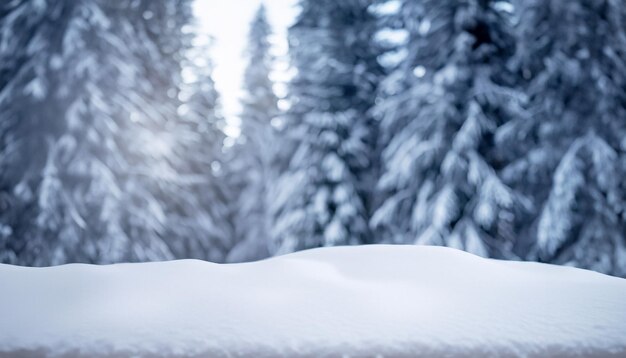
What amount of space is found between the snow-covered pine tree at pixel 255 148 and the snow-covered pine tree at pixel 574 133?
334 inches

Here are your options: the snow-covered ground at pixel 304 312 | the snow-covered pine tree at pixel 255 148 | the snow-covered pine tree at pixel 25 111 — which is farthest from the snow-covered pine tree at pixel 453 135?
the snow-covered ground at pixel 304 312

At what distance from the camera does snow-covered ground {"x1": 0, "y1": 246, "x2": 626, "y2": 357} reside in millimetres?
1105

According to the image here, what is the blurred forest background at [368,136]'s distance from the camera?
9.91m

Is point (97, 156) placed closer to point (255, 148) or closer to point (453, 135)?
point (453, 135)

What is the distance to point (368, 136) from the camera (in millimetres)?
14094

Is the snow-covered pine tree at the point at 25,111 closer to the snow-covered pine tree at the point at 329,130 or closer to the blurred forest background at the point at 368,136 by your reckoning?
the blurred forest background at the point at 368,136

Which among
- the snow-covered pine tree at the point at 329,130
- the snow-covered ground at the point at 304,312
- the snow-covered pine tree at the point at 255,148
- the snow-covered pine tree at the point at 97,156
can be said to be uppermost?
the snow-covered ground at the point at 304,312

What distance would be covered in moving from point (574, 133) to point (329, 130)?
19.4 feet

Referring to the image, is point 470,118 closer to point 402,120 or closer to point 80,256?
point 402,120

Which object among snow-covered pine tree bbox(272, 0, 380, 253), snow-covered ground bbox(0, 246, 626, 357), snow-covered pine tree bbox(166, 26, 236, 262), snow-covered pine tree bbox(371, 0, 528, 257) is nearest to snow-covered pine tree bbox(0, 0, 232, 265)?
snow-covered pine tree bbox(166, 26, 236, 262)

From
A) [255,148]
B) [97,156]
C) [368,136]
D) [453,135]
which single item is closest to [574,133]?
[453,135]

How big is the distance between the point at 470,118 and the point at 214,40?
1248cm

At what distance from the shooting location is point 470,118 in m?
10.7

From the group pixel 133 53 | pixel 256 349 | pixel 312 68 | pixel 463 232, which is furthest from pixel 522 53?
pixel 256 349
